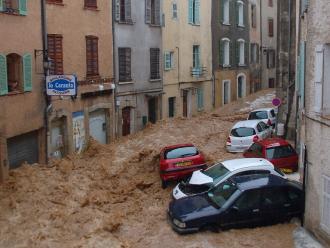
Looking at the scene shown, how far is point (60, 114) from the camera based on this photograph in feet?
72.4

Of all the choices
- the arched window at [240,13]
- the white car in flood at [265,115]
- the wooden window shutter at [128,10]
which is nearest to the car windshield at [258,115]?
the white car in flood at [265,115]

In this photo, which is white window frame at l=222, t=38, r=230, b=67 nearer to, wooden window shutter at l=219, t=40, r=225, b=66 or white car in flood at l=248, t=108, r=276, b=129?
wooden window shutter at l=219, t=40, r=225, b=66

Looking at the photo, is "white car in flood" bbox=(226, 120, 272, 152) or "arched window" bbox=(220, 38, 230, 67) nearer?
"white car in flood" bbox=(226, 120, 272, 152)

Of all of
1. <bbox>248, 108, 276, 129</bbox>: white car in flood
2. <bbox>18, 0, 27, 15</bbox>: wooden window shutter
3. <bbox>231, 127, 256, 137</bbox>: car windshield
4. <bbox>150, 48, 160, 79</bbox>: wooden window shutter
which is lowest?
<bbox>231, 127, 256, 137</bbox>: car windshield

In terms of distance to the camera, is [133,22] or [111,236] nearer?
[111,236]

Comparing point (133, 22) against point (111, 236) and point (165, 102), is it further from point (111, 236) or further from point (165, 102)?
point (111, 236)

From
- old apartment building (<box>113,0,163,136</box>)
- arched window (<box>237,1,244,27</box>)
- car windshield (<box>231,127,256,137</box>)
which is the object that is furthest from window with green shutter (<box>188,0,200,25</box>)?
car windshield (<box>231,127,256,137</box>)

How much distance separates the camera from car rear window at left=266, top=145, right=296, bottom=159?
765 inches

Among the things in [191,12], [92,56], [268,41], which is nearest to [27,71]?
[92,56]

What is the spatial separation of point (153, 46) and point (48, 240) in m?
17.6

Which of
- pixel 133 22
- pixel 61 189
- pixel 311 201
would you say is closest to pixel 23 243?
pixel 61 189

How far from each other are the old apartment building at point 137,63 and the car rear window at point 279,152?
9.56 m

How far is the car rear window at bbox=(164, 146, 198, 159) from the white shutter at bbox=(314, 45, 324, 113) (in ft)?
20.6

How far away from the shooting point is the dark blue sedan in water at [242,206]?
13.7 m
